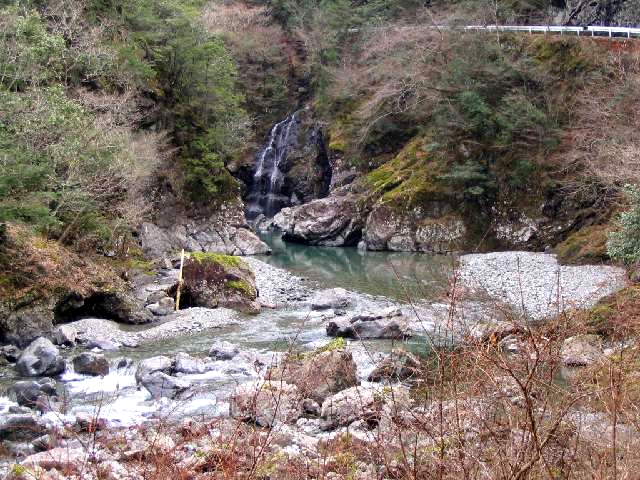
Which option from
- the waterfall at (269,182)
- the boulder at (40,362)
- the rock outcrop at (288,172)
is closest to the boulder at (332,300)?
the boulder at (40,362)

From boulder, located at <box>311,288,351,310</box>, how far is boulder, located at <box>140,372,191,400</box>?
6.72 metres

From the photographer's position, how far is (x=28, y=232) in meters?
13.7

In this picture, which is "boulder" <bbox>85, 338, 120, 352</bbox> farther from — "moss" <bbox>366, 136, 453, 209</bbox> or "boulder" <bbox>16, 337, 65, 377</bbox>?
"moss" <bbox>366, 136, 453, 209</bbox>

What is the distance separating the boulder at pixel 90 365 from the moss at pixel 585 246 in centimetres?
1552

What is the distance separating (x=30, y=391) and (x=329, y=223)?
2270 cm

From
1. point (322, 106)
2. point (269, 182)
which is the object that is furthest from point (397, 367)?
point (322, 106)

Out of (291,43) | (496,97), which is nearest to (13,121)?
(496,97)

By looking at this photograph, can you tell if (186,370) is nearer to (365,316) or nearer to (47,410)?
(47,410)

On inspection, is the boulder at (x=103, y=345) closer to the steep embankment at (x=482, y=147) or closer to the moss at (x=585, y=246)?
the moss at (x=585, y=246)

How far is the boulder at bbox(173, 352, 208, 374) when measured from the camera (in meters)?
11.0

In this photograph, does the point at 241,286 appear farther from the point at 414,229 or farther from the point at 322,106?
the point at 322,106

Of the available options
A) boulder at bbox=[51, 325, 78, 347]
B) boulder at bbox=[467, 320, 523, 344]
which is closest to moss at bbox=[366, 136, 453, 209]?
boulder at bbox=[51, 325, 78, 347]

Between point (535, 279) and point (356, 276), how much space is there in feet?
19.5

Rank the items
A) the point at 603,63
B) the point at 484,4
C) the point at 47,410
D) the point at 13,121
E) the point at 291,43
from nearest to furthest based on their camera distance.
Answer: the point at 47,410 → the point at 13,121 → the point at 603,63 → the point at 484,4 → the point at 291,43
